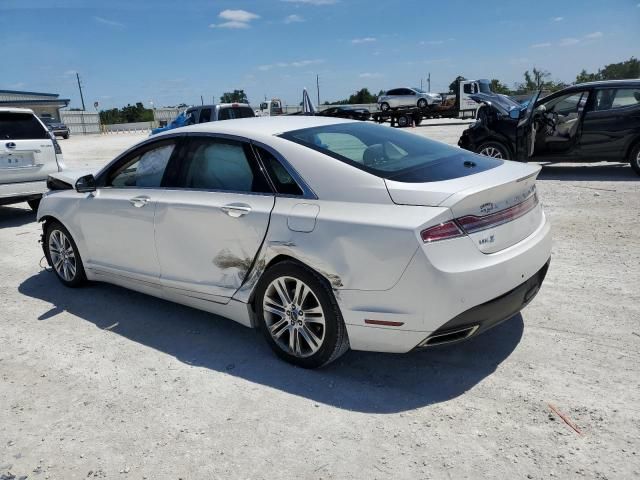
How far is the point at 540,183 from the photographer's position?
9336 mm

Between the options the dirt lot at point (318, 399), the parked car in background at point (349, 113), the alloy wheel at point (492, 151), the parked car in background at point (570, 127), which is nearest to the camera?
the dirt lot at point (318, 399)

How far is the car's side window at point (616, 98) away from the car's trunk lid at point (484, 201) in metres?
7.32

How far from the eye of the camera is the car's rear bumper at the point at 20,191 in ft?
26.3

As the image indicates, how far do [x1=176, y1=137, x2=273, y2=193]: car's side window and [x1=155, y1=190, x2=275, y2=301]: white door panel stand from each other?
0.07 metres

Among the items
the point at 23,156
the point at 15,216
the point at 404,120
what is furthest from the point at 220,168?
the point at 404,120

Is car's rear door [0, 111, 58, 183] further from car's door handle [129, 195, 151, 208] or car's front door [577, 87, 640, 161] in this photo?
car's front door [577, 87, 640, 161]

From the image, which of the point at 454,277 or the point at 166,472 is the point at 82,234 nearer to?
the point at 166,472

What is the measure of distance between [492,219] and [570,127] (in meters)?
→ 7.91

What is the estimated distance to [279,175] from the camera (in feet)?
11.3

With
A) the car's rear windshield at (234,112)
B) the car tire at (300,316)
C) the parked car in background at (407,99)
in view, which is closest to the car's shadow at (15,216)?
the car tire at (300,316)

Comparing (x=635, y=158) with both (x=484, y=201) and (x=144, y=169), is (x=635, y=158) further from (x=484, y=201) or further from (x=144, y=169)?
(x=144, y=169)

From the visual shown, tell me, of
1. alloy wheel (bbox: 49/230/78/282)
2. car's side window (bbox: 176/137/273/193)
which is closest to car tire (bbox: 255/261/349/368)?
car's side window (bbox: 176/137/273/193)

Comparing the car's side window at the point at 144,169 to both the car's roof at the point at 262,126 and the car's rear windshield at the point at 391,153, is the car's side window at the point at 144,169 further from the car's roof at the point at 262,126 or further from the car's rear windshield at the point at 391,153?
the car's rear windshield at the point at 391,153

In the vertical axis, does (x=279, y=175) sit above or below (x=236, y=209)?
above
